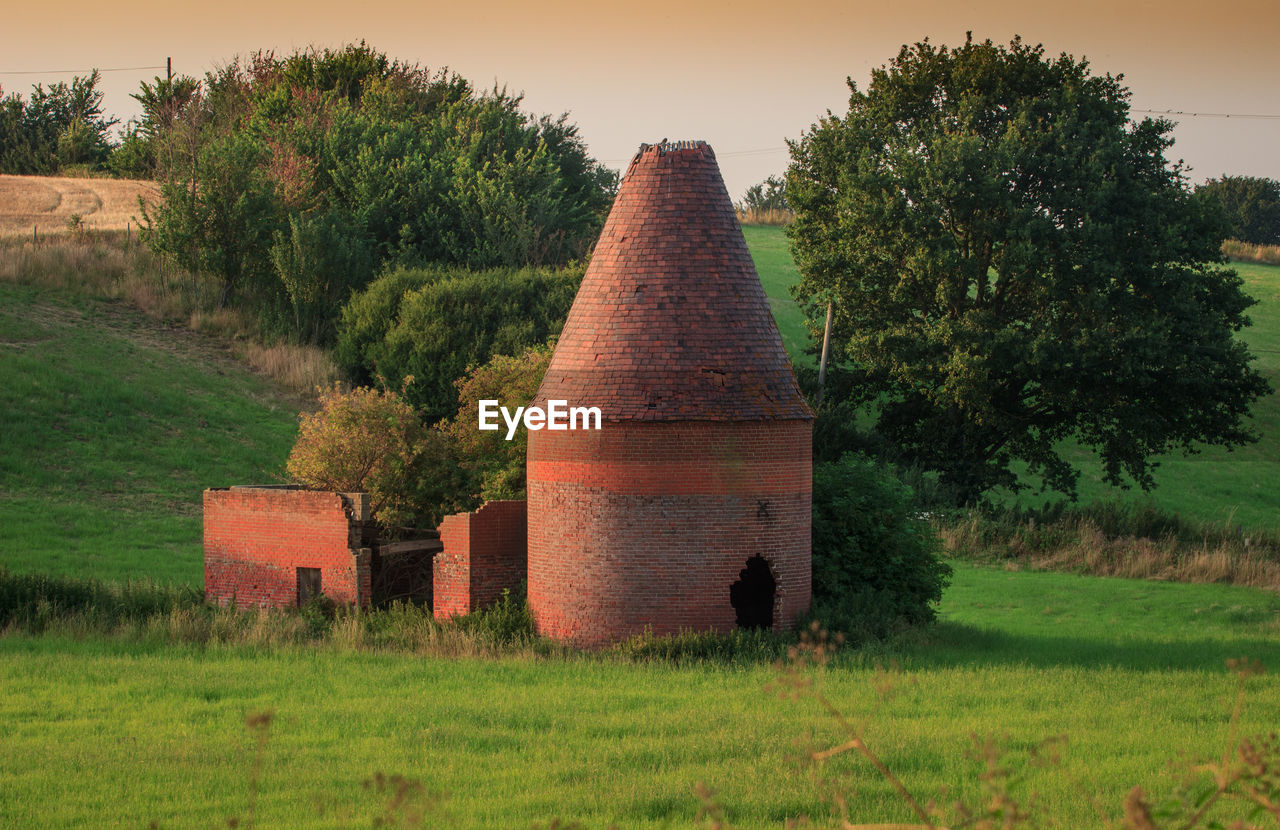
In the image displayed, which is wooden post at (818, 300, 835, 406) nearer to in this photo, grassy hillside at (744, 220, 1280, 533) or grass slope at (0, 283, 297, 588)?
grassy hillside at (744, 220, 1280, 533)

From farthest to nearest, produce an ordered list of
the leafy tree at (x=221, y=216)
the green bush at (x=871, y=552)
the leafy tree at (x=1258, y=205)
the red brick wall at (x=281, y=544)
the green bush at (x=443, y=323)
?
the leafy tree at (x=1258, y=205) → the leafy tree at (x=221, y=216) → the green bush at (x=443, y=323) → the red brick wall at (x=281, y=544) → the green bush at (x=871, y=552)

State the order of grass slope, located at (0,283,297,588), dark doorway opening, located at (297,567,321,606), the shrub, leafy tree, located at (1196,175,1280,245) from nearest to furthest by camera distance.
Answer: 1. dark doorway opening, located at (297,567,321,606)
2. the shrub
3. grass slope, located at (0,283,297,588)
4. leafy tree, located at (1196,175,1280,245)

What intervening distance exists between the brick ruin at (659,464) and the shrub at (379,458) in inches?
79.1

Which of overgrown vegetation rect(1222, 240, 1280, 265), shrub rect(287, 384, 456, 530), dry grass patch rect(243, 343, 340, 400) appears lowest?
shrub rect(287, 384, 456, 530)

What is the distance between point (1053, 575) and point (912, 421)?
28.5 feet

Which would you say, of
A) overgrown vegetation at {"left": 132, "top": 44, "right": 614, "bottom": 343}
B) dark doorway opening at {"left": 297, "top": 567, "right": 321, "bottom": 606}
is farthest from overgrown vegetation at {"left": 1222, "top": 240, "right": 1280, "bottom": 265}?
dark doorway opening at {"left": 297, "top": 567, "right": 321, "bottom": 606}

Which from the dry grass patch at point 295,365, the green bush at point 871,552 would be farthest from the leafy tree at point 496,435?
the dry grass patch at point 295,365

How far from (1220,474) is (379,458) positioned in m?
35.7

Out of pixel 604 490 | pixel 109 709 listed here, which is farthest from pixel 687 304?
pixel 109 709

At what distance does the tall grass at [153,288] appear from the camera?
4947 cm

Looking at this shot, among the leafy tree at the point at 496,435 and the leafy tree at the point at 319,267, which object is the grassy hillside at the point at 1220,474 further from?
the leafy tree at the point at 496,435

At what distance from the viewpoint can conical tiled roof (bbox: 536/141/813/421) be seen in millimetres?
20844

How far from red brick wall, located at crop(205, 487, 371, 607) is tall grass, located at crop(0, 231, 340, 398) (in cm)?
2371

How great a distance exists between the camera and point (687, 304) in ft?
70.6
